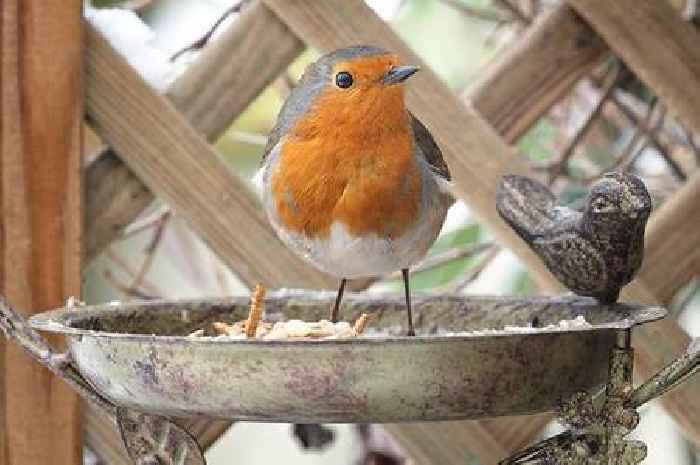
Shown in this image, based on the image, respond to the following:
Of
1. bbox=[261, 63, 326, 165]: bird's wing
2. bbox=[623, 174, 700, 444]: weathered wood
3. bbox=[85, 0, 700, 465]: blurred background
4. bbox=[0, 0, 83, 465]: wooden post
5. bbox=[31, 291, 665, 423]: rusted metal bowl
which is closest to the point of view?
bbox=[31, 291, 665, 423]: rusted metal bowl

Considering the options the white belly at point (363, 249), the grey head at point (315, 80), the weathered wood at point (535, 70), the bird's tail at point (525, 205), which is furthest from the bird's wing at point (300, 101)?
the weathered wood at point (535, 70)

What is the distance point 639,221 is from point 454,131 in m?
0.53

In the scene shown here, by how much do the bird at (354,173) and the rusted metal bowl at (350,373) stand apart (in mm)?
250

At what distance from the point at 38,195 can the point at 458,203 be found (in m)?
0.80

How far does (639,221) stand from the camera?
1.60m

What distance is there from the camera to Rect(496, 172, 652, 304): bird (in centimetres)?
159

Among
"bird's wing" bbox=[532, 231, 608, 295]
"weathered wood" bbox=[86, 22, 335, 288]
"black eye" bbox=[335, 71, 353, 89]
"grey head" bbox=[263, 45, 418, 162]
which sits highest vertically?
"weathered wood" bbox=[86, 22, 335, 288]

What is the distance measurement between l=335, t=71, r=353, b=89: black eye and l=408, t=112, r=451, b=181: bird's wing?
0.10 m

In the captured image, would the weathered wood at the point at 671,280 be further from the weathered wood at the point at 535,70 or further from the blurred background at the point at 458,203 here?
the weathered wood at the point at 535,70

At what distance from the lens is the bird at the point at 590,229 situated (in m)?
1.59

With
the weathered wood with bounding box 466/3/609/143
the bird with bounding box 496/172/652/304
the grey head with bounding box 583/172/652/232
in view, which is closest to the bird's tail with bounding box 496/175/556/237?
the bird with bounding box 496/172/652/304

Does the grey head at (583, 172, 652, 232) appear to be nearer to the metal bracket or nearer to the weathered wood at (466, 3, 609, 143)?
the metal bracket

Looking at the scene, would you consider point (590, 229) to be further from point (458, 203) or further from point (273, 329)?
point (458, 203)

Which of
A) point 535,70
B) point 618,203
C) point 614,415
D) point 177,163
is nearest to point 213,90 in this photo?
point 177,163
